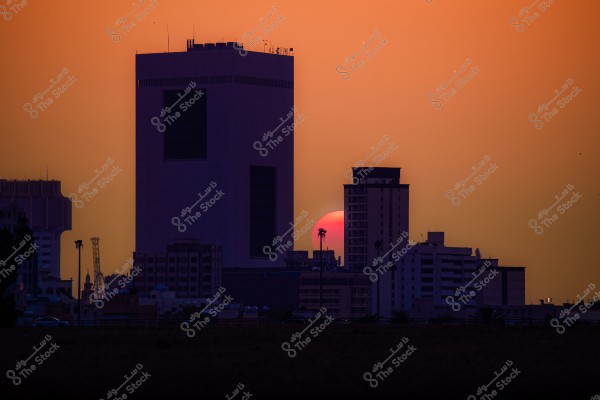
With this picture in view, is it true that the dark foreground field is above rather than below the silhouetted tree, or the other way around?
below

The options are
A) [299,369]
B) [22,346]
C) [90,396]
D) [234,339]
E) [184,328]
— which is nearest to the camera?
[90,396]

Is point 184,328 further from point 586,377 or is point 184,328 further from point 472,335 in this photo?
point 586,377

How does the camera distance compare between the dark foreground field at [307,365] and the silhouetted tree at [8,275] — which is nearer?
the dark foreground field at [307,365]

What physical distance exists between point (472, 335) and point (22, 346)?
3582 centimetres

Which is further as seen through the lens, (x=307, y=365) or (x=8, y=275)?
(x=8, y=275)

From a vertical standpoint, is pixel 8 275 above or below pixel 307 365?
above

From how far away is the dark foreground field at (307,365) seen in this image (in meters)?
87.6

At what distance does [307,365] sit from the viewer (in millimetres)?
101250

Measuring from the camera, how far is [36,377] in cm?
9481

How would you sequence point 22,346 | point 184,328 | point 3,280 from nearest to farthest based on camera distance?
point 22,346
point 184,328
point 3,280

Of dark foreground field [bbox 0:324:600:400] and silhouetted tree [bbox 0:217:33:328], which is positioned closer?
dark foreground field [bbox 0:324:600:400]

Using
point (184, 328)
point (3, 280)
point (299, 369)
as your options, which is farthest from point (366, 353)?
point (3, 280)

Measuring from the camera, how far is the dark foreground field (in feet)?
287

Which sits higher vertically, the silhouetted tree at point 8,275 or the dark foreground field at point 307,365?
the silhouetted tree at point 8,275
